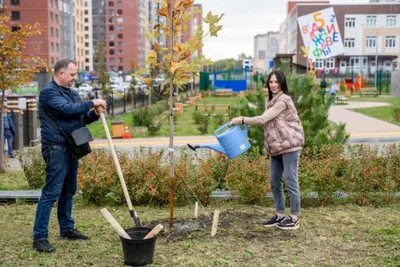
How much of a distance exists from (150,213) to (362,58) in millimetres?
80230

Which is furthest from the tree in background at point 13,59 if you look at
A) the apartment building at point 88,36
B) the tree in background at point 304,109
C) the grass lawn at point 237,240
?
the apartment building at point 88,36

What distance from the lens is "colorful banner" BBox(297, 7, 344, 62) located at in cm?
7506

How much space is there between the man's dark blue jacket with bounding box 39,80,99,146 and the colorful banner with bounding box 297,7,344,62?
233ft

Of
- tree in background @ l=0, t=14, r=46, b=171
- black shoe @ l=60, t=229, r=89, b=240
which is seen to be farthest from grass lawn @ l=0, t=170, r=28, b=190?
black shoe @ l=60, t=229, r=89, b=240

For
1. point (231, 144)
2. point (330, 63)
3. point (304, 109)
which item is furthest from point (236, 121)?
point (330, 63)

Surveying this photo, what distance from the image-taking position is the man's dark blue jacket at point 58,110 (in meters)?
5.20

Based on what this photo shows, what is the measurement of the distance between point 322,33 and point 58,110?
75176 millimetres

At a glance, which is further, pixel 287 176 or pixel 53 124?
pixel 287 176

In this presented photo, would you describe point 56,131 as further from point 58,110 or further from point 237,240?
point 237,240

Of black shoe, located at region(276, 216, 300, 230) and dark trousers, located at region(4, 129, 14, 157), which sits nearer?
black shoe, located at region(276, 216, 300, 230)

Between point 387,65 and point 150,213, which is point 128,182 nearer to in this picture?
point 150,213

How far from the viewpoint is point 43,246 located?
5.24m

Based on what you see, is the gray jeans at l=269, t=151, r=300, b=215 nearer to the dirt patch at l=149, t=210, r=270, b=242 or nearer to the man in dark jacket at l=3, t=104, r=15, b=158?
the dirt patch at l=149, t=210, r=270, b=242

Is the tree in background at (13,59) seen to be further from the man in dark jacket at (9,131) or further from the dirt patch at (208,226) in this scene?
the dirt patch at (208,226)
